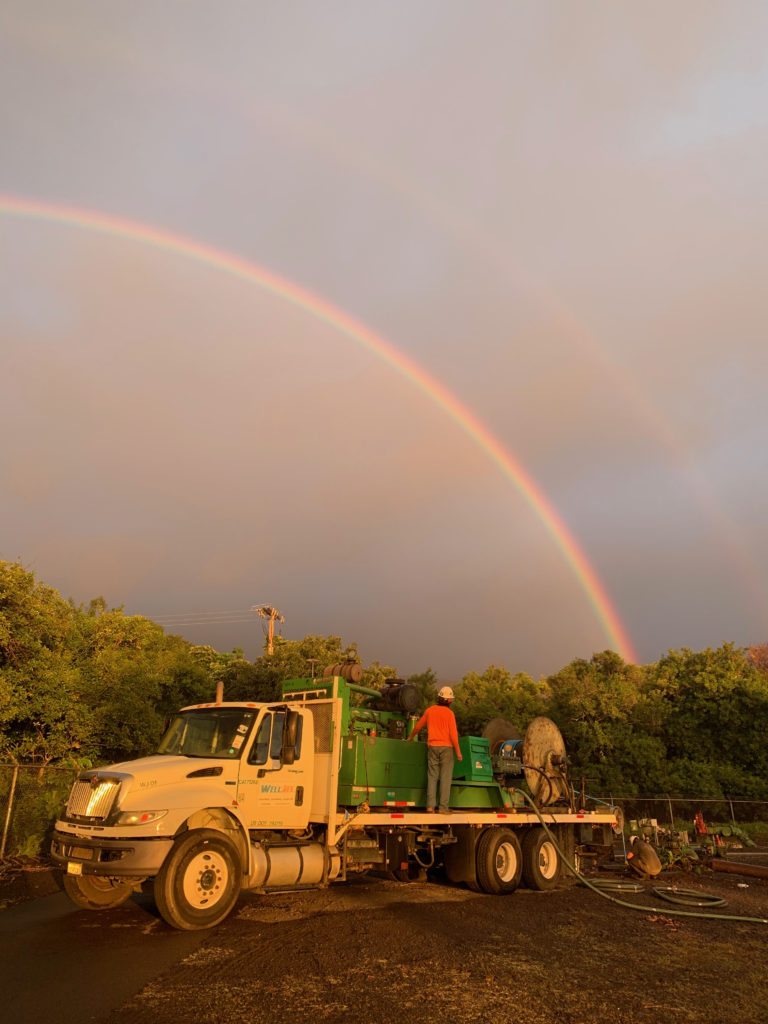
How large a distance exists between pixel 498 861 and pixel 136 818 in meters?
6.81

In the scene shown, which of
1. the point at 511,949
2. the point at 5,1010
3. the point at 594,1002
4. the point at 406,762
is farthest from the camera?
the point at 406,762

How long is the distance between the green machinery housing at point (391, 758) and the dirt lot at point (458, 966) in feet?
5.31

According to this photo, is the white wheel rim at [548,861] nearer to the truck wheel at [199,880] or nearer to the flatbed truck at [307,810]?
the flatbed truck at [307,810]

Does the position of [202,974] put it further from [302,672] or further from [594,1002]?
[302,672]

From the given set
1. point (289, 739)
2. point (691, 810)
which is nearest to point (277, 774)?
point (289, 739)

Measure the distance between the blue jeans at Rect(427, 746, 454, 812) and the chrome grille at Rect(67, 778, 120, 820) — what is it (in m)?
5.09

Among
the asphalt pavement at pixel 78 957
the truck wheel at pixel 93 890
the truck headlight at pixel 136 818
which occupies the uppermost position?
the truck headlight at pixel 136 818

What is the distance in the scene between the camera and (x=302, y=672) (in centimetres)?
3388

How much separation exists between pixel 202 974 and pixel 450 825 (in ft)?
21.4

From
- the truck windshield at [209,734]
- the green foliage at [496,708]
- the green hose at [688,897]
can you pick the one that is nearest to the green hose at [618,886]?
the green hose at [688,897]

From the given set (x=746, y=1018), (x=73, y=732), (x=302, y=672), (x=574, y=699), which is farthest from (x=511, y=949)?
(x=574, y=699)

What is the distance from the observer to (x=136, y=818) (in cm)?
832

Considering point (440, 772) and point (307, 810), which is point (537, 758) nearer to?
point (440, 772)

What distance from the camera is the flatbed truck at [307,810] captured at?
843 cm
